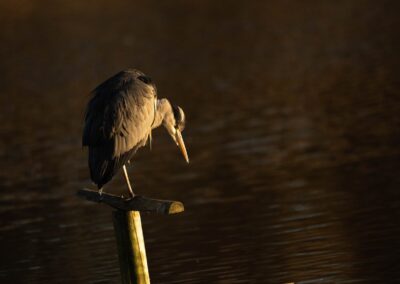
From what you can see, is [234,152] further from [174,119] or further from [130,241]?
[130,241]

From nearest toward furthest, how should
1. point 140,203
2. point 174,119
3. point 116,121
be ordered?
1. point 140,203
2. point 116,121
3. point 174,119

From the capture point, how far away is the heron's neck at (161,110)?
38.7 feet

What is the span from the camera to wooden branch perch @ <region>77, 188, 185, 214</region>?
9188 millimetres

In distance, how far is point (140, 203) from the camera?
9586 mm

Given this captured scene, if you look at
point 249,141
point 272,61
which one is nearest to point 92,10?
point 272,61

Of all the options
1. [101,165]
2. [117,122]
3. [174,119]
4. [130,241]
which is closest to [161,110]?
[174,119]

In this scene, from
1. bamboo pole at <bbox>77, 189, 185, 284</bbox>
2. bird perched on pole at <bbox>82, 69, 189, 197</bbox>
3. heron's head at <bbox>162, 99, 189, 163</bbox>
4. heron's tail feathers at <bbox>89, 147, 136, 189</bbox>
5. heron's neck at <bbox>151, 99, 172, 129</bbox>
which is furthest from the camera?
heron's head at <bbox>162, 99, 189, 163</bbox>

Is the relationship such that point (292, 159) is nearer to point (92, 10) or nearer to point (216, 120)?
point (216, 120)

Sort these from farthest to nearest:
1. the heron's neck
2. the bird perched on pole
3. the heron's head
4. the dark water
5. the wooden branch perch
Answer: the dark water, the heron's head, the heron's neck, the bird perched on pole, the wooden branch perch

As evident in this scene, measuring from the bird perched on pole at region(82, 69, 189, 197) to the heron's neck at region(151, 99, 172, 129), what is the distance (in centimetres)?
14

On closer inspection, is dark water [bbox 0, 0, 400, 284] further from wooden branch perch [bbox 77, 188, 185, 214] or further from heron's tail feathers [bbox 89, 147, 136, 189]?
wooden branch perch [bbox 77, 188, 185, 214]

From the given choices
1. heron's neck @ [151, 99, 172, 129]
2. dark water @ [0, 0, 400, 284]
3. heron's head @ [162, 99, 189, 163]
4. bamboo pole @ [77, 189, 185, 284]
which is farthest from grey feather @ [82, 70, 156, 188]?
dark water @ [0, 0, 400, 284]

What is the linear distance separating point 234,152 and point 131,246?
28.7 ft

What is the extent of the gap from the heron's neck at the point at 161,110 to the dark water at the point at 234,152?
141cm
